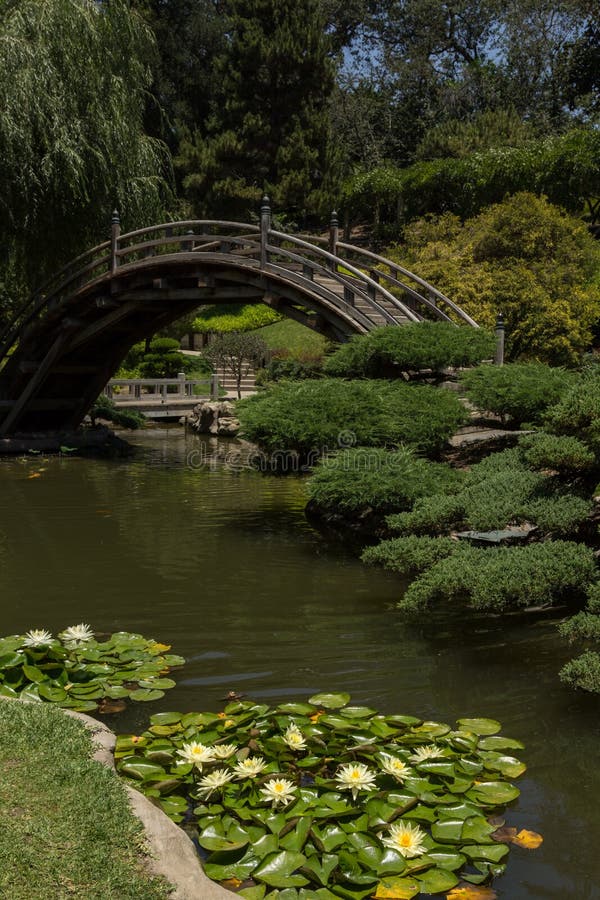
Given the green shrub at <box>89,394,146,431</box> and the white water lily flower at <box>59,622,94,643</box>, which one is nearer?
the white water lily flower at <box>59,622,94,643</box>

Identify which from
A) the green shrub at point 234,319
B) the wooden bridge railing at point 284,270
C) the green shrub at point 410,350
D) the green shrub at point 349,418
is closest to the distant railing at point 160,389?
the green shrub at point 234,319

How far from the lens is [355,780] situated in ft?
11.8

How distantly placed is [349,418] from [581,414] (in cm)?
321

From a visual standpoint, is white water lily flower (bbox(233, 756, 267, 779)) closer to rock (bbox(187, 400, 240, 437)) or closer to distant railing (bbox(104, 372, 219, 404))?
rock (bbox(187, 400, 240, 437))

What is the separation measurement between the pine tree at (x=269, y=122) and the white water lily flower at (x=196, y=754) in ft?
96.6

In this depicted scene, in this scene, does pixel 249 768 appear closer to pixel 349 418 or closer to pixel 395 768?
pixel 395 768

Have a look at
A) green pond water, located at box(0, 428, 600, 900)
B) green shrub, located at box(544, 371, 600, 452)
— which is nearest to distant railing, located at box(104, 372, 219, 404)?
Result: green pond water, located at box(0, 428, 600, 900)

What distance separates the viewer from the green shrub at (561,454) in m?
6.27

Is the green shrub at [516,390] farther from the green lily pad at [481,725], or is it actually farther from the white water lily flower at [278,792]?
the white water lily flower at [278,792]

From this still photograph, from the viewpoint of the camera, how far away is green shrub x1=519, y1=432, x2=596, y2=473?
20.6ft

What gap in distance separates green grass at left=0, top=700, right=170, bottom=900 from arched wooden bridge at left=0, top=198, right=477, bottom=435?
9263mm

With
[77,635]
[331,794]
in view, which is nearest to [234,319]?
[77,635]

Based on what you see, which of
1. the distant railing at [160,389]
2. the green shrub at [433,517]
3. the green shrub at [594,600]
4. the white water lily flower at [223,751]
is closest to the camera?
the white water lily flower at [223,751]

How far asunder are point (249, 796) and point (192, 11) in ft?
132
